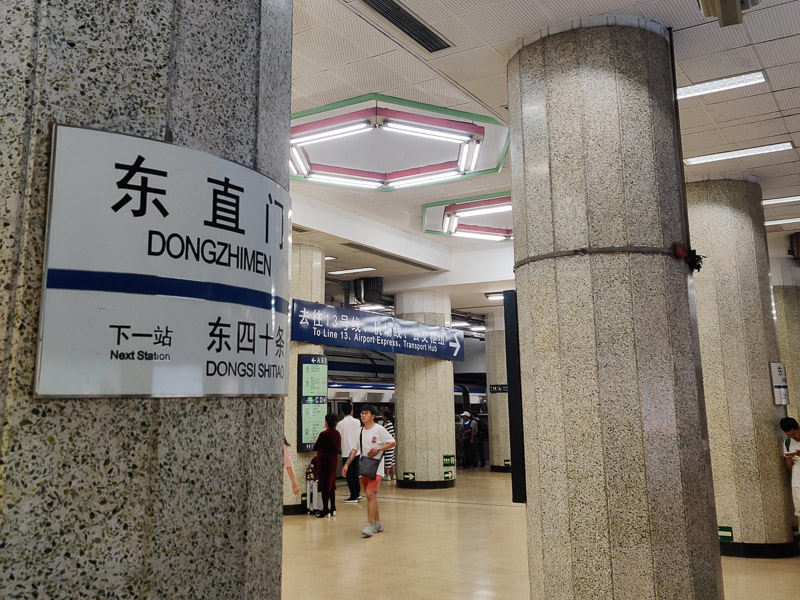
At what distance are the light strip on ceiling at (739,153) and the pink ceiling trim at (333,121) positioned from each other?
136 inches

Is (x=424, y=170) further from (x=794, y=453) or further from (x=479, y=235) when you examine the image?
(x=794, y=453)

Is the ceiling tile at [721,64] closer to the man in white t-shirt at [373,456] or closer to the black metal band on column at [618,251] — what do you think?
the black metal band on column at [618,251]

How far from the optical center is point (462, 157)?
8.05 meters

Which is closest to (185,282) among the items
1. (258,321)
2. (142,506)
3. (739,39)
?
(258,321)

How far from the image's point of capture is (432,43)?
500 centimetres

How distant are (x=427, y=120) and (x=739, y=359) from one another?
14.1 feet

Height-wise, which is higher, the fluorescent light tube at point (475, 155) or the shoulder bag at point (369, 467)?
the fluorescent light tube at point (475, 155)

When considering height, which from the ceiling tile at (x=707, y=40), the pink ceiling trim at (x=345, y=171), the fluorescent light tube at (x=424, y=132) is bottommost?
the ceiling tile at (x=707, y=40)

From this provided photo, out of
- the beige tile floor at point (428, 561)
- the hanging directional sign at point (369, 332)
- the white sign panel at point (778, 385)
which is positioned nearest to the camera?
the beige tile floor at point (428, 561)

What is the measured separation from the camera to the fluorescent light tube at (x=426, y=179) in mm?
8508

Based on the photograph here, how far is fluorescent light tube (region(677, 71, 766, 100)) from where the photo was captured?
554 cm

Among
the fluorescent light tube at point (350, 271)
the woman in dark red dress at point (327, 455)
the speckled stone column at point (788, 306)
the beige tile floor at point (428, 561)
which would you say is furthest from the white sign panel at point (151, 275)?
the speckled stone column at point (788, 306)

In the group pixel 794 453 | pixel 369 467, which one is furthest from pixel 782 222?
pixel 369 467

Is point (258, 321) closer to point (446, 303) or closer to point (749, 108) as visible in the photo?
point (749, 108)
